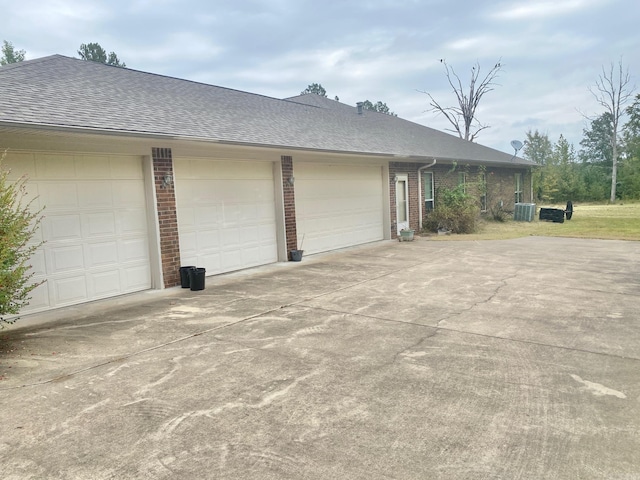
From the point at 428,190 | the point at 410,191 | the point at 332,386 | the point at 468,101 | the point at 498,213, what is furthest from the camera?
the point at 468,101

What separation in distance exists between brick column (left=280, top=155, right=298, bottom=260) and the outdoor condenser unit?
14482 mm

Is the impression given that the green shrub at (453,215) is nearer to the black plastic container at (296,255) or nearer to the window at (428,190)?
the window at (428,190)

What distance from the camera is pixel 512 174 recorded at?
24078mm

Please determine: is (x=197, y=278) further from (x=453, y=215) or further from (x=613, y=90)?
(x=613, y=90)

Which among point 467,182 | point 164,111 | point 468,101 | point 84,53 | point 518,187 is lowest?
point 518,187

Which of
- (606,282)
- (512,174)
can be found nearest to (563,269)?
(606,282)

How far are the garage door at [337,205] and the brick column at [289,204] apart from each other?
315mm

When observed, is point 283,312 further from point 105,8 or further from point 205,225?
point 105,8

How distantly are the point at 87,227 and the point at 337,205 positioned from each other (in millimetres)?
7483

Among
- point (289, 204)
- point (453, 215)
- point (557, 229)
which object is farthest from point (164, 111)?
point (557, 229)

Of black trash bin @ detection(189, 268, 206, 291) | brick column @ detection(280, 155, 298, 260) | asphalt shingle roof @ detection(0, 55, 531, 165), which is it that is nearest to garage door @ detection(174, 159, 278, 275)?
brick column @ detection(280, 155, 298, 260)

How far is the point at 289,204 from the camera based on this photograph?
11602 millimetres

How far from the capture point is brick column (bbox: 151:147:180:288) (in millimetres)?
8500

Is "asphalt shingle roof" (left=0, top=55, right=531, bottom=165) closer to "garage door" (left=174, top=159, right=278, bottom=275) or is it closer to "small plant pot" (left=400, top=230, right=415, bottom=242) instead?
"garage door" (left=174, top=159, right=278, bottom=275)
